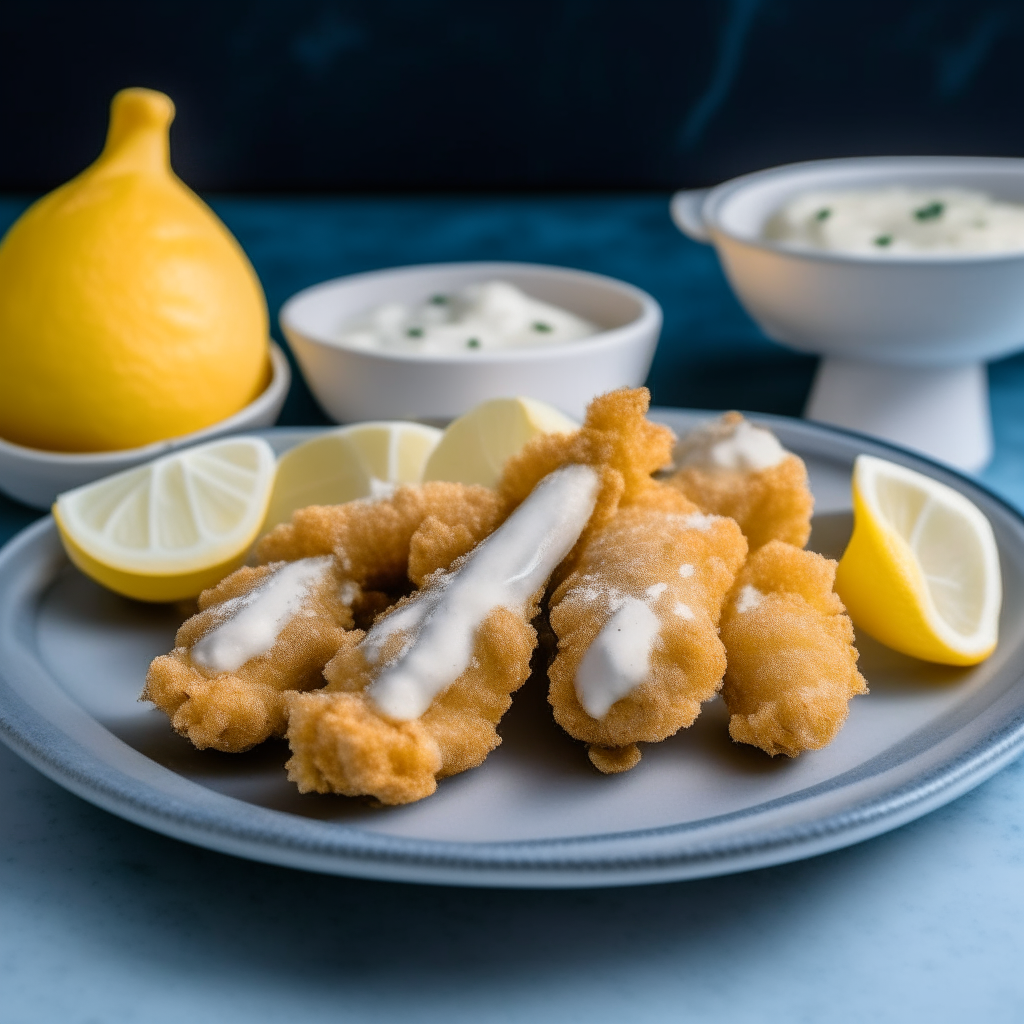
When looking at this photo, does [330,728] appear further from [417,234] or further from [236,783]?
[417,234]

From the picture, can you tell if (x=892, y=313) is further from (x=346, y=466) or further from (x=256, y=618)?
(x=256, y=618)

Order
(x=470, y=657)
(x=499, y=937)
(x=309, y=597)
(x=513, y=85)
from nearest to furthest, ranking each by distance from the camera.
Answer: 1. (x=499, y=937)
2. (x=470, y=657)
3. (x=309, y=597)
4. (x=513, y=85)

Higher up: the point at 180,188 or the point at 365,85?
the point at 180,188

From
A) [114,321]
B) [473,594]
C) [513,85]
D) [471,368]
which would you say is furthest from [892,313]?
[513,85]

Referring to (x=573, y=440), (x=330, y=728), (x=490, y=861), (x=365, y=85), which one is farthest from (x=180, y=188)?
(x=365, y=85)

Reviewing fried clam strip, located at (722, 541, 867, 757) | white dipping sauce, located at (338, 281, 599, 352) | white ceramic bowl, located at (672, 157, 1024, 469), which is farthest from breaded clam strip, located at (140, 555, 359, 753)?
white ceramic bowl, located at (672, 157, 1024, 469)

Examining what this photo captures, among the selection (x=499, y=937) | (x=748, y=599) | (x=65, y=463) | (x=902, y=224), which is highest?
(x=902, y=224)

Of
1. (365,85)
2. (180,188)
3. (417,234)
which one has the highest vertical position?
(180,188)
